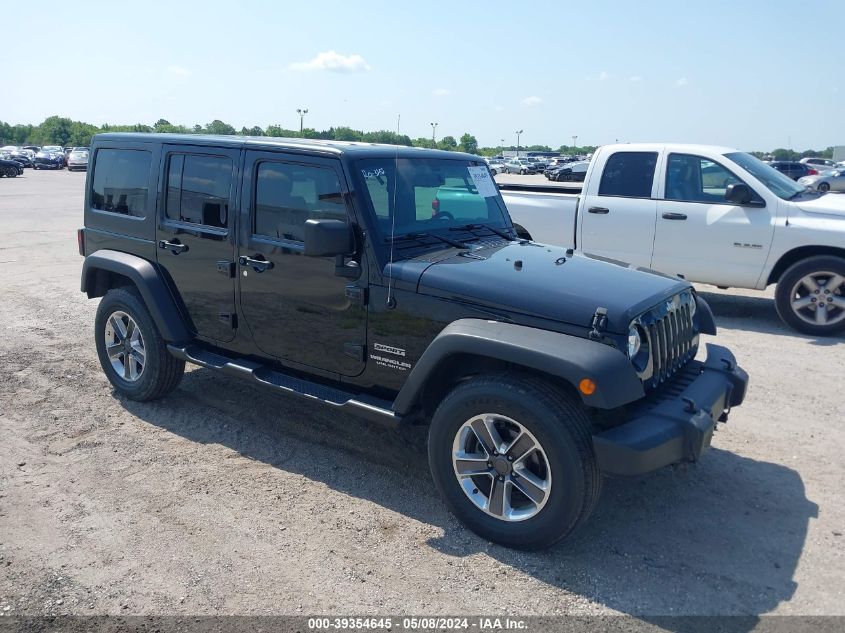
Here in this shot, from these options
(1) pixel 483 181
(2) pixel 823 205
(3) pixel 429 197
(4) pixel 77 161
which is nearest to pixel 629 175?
(2) pixel 823 205

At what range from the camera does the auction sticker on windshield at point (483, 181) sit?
501 cm

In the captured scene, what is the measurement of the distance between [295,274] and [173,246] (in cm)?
120

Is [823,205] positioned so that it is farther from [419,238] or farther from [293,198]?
[293,198]

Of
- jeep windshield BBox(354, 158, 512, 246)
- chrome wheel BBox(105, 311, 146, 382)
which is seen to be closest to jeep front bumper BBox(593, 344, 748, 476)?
jeep windshield BBox(354, 158, 512, 246)

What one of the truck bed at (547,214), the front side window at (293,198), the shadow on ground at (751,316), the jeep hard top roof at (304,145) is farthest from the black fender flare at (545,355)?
the truck bed at (547,214)

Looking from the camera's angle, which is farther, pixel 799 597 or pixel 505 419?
pixel 505 419

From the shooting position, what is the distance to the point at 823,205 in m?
7.63

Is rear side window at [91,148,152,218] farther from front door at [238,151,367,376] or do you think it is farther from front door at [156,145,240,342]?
front door at [238,151,367,376]

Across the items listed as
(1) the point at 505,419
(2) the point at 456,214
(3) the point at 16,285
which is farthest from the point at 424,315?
(3) the point at 16,285

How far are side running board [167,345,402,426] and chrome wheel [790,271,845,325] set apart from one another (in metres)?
5.49

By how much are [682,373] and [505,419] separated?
4.12 feet

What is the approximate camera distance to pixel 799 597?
10.6 feet

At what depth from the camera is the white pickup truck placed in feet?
24.6

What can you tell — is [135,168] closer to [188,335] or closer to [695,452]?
[188,335]
